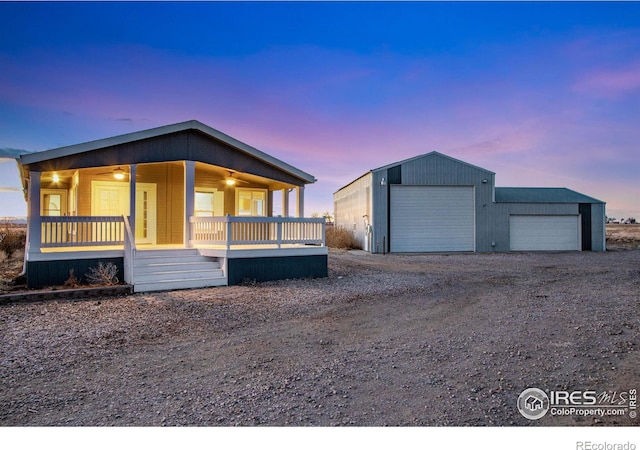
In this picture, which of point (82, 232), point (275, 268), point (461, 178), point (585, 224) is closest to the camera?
point (82, 232)

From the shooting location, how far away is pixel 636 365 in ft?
11.3

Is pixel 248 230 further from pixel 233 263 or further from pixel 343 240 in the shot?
pixel 343 240

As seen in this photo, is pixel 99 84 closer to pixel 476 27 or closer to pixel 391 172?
pixel 476 27

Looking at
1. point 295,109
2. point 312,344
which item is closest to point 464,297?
point 312,344

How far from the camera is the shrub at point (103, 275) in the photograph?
766cm

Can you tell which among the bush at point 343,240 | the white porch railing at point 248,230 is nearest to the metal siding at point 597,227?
the bush at point 343,240

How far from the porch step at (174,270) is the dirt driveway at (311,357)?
2.79 ft

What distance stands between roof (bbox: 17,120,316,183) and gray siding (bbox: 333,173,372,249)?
8.13 metres

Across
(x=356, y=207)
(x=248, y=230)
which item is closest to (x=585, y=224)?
(x=356, y=207)

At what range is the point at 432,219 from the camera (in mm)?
18219

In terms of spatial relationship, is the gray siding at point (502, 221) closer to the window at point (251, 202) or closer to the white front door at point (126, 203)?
the window at point (251, 202)

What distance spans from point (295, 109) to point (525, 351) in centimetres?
1301

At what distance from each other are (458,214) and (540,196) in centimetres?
561
